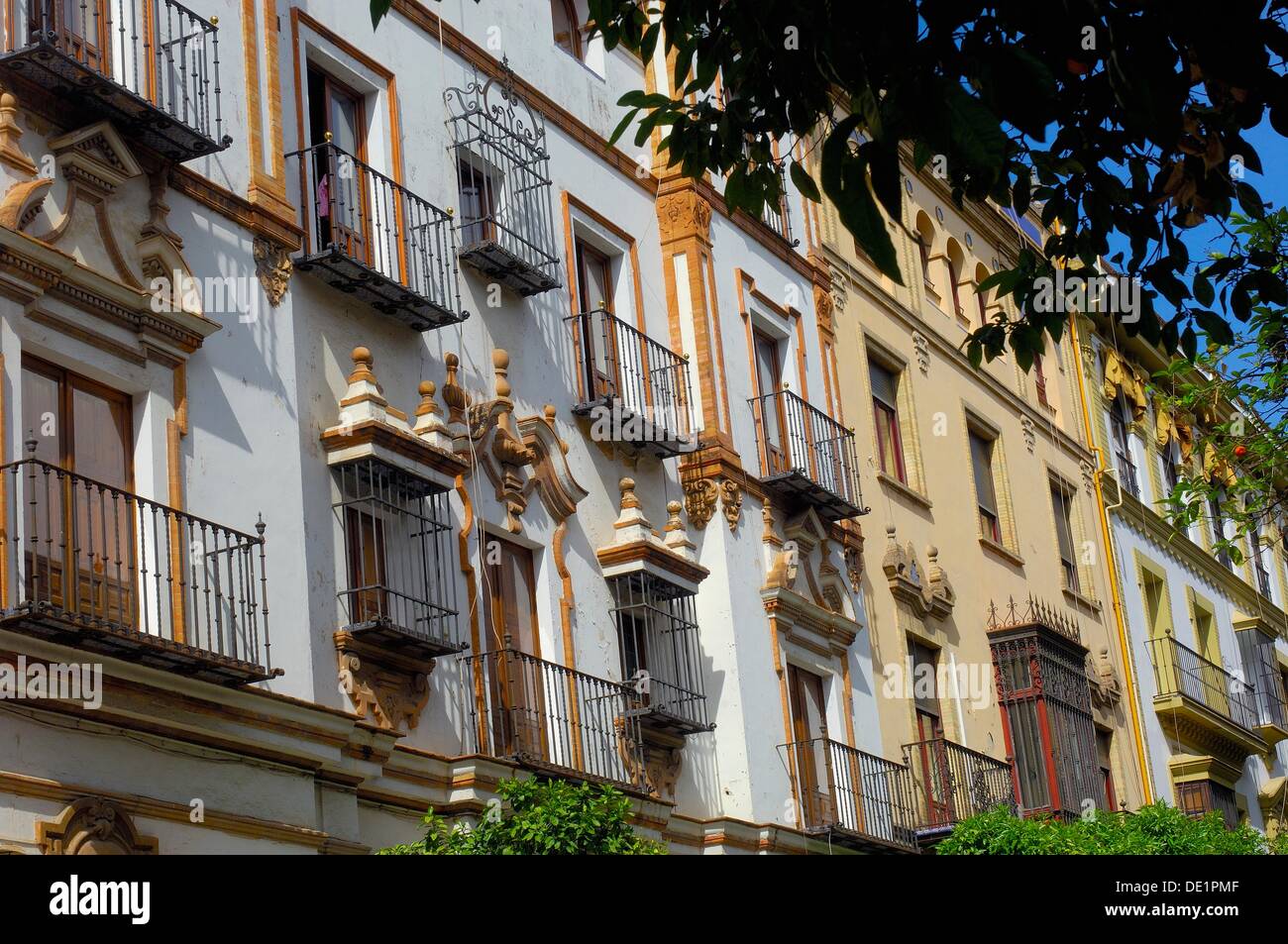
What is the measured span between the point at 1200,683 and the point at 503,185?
1853cm

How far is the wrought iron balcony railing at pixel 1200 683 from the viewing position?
1268 inches

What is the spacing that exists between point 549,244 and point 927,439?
916cm

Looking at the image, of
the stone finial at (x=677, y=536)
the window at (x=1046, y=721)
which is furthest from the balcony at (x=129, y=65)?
the window at (x=1046, y=721)

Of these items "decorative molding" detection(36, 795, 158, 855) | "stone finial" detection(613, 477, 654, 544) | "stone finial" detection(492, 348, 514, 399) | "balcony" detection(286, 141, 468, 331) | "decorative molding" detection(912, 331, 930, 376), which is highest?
"decorative molding" detection(912, 331, 930, 376)

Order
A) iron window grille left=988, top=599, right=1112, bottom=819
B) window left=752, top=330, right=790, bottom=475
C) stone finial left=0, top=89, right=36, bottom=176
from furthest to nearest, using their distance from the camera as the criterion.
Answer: iron window grille left=988, top=599, right=1112, bottom=819, window left=752, top=330, right=790, bottom=475, stone finial left=0, top=89, right=36, bottom=176

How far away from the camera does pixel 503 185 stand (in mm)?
19078

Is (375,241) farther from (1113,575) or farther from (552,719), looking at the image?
(1113,575)

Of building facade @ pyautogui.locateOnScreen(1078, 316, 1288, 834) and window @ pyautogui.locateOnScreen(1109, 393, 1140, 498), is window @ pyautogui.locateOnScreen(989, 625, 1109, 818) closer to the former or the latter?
building facade @ pyautogui.locateOnScreen(1078, 316, 1288, 834)

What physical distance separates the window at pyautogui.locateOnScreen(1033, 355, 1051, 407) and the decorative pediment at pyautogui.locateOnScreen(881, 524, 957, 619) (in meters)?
7.01

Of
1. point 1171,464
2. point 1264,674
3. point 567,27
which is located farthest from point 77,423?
point 1264,674

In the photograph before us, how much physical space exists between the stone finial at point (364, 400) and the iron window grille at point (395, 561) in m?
0.35

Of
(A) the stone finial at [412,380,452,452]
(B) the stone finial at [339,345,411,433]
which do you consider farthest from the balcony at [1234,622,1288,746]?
(B) the stone finial at [339,345,411,433]

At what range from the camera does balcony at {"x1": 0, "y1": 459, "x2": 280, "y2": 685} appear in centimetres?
1217
